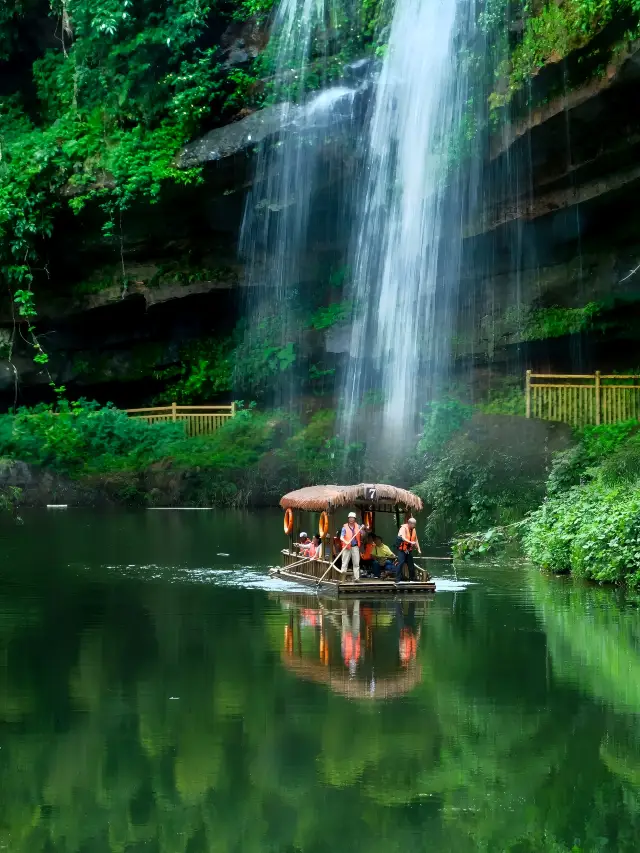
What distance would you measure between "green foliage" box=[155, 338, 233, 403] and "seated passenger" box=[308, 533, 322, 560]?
62.0ft

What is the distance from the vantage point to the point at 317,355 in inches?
1435

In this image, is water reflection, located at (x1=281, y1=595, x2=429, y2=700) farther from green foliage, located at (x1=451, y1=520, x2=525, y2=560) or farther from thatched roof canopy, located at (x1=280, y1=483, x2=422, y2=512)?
green foliage, located at (x1=451, y1=520, x2=525, y2=560)

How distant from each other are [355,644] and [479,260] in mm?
21332

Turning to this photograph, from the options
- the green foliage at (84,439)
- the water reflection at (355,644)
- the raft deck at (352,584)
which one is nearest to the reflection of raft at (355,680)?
the water reflection at (355,644)

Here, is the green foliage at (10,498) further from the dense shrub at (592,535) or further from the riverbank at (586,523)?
the dense shrub at (592,535)

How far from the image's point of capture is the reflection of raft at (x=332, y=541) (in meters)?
16.9

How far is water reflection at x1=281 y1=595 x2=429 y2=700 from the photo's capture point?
412 inches

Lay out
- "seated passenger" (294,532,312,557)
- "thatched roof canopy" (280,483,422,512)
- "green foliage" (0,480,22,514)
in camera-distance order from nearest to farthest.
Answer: "thatched roof canopy" (280,483,422,512) < "seated passenger" (294,532,312,557) < "green foliage" (0,480,22,514)


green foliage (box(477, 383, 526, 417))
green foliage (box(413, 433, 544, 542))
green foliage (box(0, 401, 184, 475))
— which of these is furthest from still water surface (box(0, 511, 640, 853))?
green foliage (box(0, 401, 184, 475))

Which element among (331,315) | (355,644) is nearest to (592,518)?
(355,644)

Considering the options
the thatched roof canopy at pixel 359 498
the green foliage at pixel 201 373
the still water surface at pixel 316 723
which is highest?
the green foliage at pixel 201 373

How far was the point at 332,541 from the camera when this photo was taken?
17.9m

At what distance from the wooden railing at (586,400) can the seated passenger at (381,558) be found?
11920mm

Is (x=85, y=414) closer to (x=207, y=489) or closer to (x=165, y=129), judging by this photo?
(x=207, y=489)
